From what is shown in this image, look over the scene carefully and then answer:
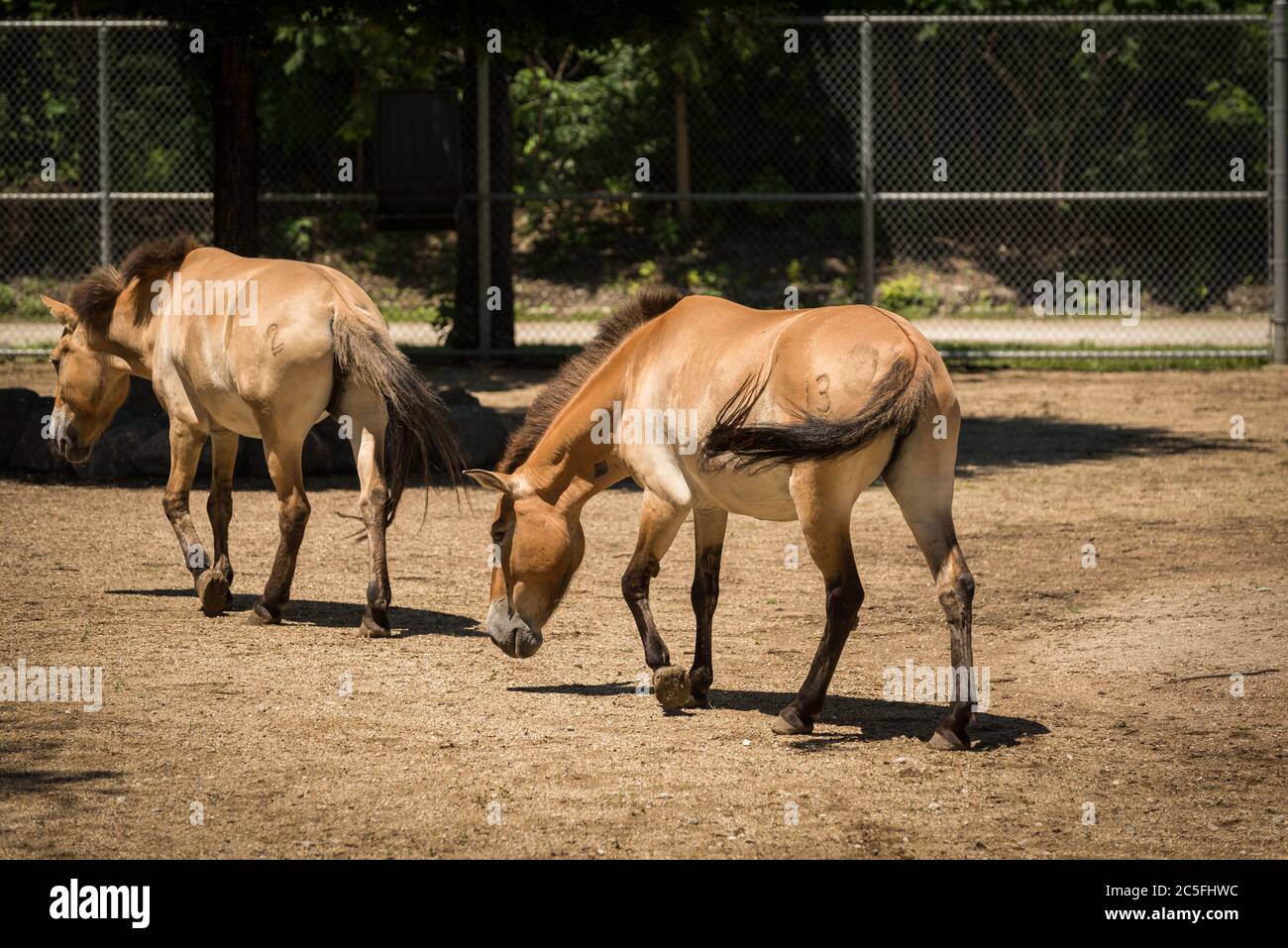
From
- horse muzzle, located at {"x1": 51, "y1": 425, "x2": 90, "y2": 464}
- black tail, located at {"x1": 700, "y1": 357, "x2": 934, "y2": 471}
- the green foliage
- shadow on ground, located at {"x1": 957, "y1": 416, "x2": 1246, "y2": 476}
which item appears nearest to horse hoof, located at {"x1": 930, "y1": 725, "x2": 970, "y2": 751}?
black tail, located at {"x1": 700, "y1": 357, "x2": 934, "y2": 471}

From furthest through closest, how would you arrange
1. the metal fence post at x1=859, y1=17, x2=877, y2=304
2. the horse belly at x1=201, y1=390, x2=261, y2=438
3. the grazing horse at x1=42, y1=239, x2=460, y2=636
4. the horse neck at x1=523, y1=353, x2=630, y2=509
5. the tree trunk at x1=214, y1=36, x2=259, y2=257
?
the metal fence post at x1=859, y1=17, x2=877, y2=304 < the tree trunk at x1=214, y1=36, x2=259, y2=257 < the horse belly at x1=201, y1=390, x2=261, y2=438 < the grazing horse at x1=42, y1=239, x2=460, y2=636 < the horse neck at x1=523, y1=353, x2=630, y2=509

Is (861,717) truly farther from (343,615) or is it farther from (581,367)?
(343,615)

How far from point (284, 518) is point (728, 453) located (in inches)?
115

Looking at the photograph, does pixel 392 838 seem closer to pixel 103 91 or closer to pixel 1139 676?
pixel 1139 676

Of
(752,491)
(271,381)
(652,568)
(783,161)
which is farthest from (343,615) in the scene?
(783,161)

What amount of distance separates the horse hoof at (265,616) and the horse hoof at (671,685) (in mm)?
2525

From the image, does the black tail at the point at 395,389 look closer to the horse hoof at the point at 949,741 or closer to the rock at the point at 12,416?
the horse hoof at the point at 949,741

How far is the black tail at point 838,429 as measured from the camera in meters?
5.86

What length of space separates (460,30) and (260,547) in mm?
5897

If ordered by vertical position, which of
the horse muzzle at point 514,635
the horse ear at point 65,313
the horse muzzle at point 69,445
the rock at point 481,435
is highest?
the horse ear at point 65,313

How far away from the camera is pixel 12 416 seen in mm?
12383

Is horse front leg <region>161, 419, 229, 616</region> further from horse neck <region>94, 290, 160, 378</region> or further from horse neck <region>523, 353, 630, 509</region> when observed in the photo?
horse neck <region>523, 353, 630, 509</region>

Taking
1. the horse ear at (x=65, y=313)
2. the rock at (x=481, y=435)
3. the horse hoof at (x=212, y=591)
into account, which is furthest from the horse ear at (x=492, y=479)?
the rock at (x=481, y=435)

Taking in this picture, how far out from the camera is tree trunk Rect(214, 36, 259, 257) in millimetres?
13438
